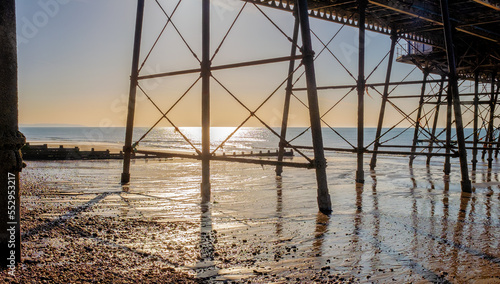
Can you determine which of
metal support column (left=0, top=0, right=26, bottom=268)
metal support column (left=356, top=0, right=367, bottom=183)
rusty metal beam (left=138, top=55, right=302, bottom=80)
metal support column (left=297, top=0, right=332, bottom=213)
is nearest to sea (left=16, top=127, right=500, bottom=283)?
metal support column (left=297, top=0, right=332, bottom=213)

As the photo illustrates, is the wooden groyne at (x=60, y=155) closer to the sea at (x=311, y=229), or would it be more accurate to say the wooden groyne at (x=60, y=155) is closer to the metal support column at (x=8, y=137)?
the sea at (x=311, y=229)

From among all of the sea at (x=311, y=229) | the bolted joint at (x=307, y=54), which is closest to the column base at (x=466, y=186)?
the sea at (x=311, y=229)

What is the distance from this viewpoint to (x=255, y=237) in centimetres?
523

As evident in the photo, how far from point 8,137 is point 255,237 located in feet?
10.6

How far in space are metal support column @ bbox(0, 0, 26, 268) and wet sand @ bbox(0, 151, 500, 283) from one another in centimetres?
43

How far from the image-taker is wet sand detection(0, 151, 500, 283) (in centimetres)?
394

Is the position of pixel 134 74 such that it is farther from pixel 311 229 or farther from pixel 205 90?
A: pixel 311 229

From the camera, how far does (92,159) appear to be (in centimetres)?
2094

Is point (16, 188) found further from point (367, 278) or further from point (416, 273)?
point (416, 273)

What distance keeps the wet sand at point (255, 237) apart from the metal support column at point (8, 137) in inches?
16.8

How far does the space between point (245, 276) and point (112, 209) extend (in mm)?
3957

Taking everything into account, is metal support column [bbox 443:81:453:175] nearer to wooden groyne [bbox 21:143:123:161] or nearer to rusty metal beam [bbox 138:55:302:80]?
rusty metal beam [bbox 138:55:302:80]

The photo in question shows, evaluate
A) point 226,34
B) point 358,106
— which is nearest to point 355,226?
point 226,34

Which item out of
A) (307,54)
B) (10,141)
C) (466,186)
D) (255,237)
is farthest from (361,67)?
(10,141)
